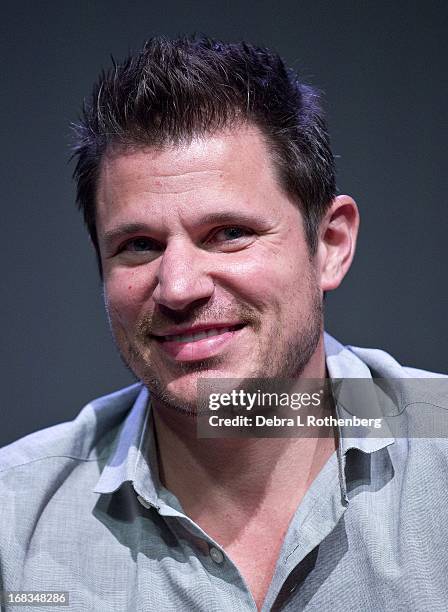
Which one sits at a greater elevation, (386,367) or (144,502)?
(386,367)

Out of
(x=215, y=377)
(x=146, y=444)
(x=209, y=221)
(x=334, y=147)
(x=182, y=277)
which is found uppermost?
(x=334, y=147)

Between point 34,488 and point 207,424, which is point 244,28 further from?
point 34,488

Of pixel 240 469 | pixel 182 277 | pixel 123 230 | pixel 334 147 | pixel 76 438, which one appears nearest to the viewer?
pixel 182 277

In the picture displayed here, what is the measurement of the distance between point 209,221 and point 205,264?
0.25 ft

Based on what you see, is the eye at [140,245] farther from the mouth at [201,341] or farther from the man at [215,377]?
the mouth at [201,341]

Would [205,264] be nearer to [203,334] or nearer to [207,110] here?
[203,334]

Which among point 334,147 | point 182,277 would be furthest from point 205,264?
point 334,147

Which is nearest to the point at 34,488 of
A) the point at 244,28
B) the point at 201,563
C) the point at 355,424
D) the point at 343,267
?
the point at 201,563

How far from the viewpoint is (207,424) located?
1547 mm

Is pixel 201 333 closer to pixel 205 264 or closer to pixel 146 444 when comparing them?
pixel 205 264

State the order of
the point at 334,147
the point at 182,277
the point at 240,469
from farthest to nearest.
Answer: the point at 334,147 < the point at 240,469 < the point at 182,277

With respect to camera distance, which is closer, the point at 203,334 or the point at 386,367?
the point at 203,334

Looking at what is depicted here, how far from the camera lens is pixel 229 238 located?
148 centimetres

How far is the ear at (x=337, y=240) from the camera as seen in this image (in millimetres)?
1652
